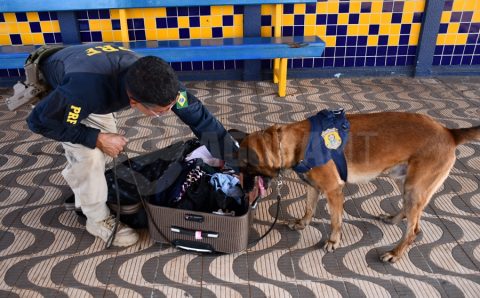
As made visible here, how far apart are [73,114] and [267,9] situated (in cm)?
371

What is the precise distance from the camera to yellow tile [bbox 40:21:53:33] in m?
5.05

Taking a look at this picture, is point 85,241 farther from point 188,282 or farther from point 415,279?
point 415,279

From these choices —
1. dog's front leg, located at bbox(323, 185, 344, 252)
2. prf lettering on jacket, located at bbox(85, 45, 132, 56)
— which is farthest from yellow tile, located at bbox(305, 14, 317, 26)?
prf lettering on jacket, located at bbox(85, 45, 132, 56)

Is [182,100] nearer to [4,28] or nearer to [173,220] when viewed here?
[173,220]

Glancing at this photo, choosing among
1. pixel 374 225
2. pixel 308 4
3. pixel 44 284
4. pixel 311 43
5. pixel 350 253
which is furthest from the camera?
pixel 308 4

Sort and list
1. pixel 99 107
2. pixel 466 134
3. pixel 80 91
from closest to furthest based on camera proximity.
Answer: pixel 80 91, pixel 99 107, pixel 466 134

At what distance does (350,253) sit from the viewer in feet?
7.98

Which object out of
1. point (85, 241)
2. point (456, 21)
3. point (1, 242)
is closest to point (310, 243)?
point (85, 241)

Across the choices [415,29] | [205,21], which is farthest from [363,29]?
[205,21]

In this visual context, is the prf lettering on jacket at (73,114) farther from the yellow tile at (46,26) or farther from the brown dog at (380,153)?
the yellow tile at (46,26)

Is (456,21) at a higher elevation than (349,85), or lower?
A: higher

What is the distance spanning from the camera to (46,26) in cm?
507

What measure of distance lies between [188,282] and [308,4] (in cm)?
395

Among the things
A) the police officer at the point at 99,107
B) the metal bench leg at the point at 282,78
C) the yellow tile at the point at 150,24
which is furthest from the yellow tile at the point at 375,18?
the police officer at the point at 99,107
